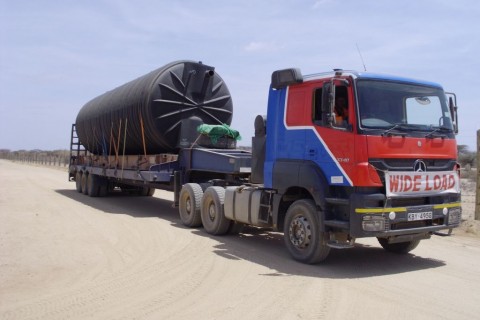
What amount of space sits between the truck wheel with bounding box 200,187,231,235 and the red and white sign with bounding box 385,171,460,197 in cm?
422

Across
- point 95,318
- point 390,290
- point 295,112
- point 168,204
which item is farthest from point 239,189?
point 168,204

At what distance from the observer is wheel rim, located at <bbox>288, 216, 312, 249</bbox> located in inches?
285

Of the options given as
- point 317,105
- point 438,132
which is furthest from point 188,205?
point 438,132

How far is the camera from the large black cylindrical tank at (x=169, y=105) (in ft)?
40.5

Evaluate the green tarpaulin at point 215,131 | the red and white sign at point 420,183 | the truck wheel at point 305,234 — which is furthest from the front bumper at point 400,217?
the green tarpaulin at point 215,131

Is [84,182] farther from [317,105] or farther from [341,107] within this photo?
[341,107]

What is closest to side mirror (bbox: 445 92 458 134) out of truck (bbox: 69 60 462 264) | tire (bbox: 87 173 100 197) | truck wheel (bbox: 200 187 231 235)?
truck (bbox: 69 60 462 264)

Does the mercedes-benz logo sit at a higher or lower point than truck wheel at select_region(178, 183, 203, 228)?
higher

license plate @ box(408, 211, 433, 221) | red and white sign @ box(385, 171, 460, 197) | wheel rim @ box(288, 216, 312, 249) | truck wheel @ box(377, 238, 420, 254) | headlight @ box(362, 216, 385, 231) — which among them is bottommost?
truck wheel @ box(377, 238, 420, 254)

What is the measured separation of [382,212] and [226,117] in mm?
7815

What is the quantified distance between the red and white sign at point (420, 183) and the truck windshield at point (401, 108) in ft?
2.08

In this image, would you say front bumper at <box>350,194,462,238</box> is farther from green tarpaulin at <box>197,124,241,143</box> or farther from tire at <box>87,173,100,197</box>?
tire at <box>87,173,100,197</box>

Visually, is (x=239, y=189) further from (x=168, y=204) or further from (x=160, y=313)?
(x=168, y=204)

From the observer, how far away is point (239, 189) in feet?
30.3
